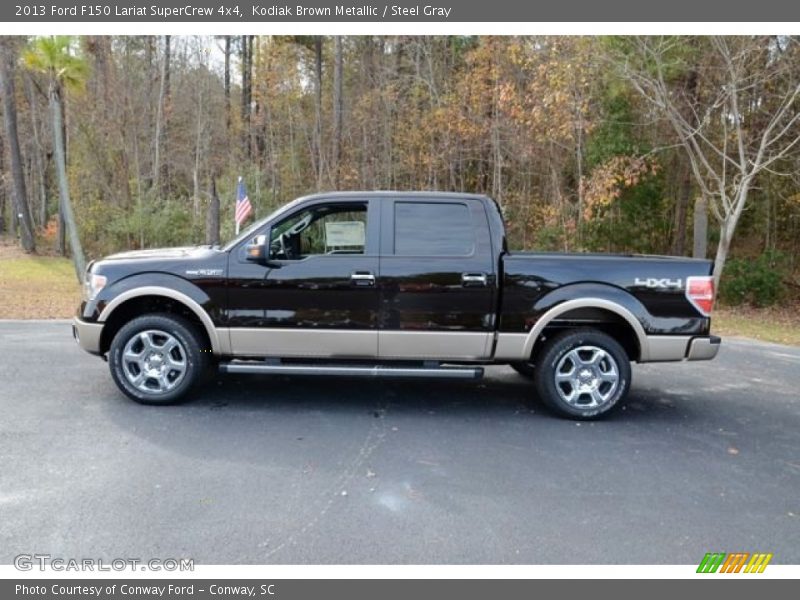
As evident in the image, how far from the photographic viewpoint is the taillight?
5199 mm

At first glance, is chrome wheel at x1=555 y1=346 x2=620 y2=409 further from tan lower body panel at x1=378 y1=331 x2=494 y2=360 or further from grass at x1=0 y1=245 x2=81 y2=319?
grass at x1=0 y1=245 x2=81 y2=319

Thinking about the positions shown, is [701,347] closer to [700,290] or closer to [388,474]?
[700,290]

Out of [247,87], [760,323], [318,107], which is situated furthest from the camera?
[247,87]

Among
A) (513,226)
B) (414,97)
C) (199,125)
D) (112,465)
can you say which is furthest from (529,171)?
(112,465)

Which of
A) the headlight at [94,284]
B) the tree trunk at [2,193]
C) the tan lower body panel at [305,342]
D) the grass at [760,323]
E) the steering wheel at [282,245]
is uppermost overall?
the tree trunk at [2,193]

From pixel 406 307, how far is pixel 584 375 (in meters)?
1.67

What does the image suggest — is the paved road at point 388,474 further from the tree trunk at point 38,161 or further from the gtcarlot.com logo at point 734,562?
the tree trunk at point 38,161

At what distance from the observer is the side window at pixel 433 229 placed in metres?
5.39

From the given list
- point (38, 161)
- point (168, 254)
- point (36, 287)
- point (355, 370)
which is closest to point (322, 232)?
point (355, 370)

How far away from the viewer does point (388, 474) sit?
4.11 metres

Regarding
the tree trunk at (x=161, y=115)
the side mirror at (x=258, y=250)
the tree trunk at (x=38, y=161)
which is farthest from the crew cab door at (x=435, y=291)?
the tree trunk at (x=38, y=161)

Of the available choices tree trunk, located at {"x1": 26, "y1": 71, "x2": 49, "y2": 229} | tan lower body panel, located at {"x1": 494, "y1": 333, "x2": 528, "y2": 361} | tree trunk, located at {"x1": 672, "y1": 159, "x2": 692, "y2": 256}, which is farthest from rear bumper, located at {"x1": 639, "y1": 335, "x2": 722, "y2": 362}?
tree trunk, located at {"x1": 26, "y1": 71, "x2": 49, "y2": 229}

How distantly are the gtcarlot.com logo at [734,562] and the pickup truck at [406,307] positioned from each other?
212cm

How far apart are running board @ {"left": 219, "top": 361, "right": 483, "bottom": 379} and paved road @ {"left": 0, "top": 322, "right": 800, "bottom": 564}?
1.24 ft
